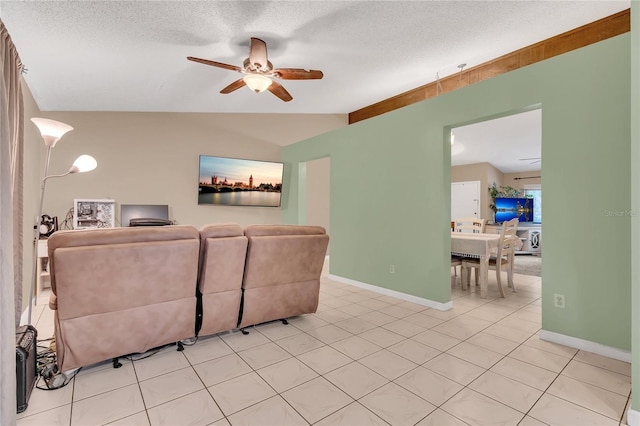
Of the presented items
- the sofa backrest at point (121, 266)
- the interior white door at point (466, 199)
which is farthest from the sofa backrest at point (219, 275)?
the interior white door at point (466, 199)

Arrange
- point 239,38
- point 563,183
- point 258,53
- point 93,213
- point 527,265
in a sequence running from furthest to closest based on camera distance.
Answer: point 527,265 → point 93,213 → point 239,38 → point 258,53 → point 563,183

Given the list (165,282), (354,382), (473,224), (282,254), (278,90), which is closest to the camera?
(354,382)

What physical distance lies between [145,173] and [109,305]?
365 cm

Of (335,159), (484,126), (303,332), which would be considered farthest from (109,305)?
(484,126)

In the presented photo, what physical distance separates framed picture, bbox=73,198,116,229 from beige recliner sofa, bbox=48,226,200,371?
320 cm

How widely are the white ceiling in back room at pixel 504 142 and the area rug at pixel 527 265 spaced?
6.58 feet

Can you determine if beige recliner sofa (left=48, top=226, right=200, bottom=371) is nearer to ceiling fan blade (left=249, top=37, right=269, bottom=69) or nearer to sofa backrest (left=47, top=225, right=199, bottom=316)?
sofa backrest (left=47, top=225, right=199, bottom=316)

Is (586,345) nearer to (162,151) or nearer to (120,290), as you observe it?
(120,290)

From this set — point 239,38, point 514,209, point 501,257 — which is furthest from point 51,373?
point 514,209

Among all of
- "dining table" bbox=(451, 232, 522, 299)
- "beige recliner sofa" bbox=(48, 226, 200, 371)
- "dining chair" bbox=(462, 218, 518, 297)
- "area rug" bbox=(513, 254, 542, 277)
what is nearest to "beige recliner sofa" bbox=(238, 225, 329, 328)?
"beige recliner sofa" bbox=(48, 226, 200, 371)

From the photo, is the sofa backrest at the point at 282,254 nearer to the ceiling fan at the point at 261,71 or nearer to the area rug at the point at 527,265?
the ceiling fan at the point at 261,71

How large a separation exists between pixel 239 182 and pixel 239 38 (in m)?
3.16

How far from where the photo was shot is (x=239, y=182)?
591 cm

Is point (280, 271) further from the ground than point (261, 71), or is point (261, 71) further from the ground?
point (261, 71)
